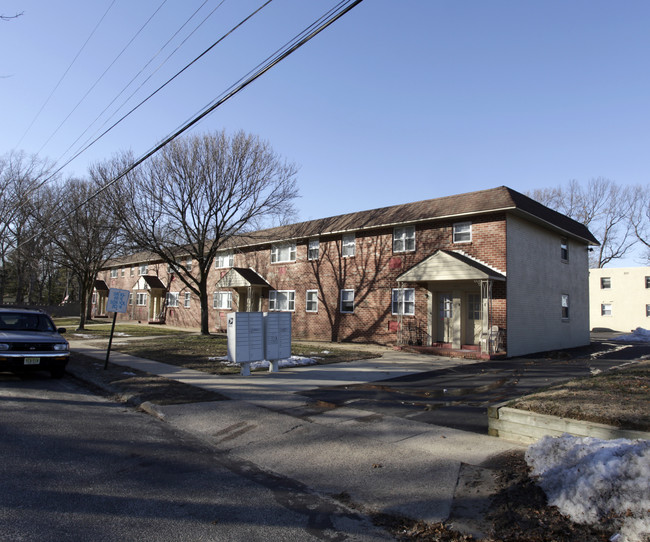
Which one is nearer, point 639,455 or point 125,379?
point 639,455

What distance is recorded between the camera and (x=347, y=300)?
22172 mm

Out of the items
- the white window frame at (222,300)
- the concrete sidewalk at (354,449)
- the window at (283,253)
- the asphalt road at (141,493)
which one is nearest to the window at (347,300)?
the window at (283,253)

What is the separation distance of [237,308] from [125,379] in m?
17.9

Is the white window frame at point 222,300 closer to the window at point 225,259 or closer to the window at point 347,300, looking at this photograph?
the window at point 225,259

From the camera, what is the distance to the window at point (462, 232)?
57.9 feet

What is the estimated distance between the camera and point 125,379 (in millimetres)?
10602

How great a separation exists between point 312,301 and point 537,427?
18.8 m

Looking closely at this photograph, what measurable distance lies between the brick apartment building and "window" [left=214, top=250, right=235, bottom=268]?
219 cm

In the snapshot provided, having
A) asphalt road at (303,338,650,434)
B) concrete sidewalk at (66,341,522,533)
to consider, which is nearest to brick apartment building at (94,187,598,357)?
asphalt road at (303,338,650,434)

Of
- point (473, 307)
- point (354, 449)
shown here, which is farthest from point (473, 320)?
point (354, 449)

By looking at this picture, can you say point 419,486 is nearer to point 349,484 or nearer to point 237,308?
point 349,484

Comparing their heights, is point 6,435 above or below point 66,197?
below

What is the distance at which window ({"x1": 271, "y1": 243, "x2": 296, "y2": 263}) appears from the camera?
25453 millimetres

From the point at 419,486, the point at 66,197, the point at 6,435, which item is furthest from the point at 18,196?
the point at 419,486
